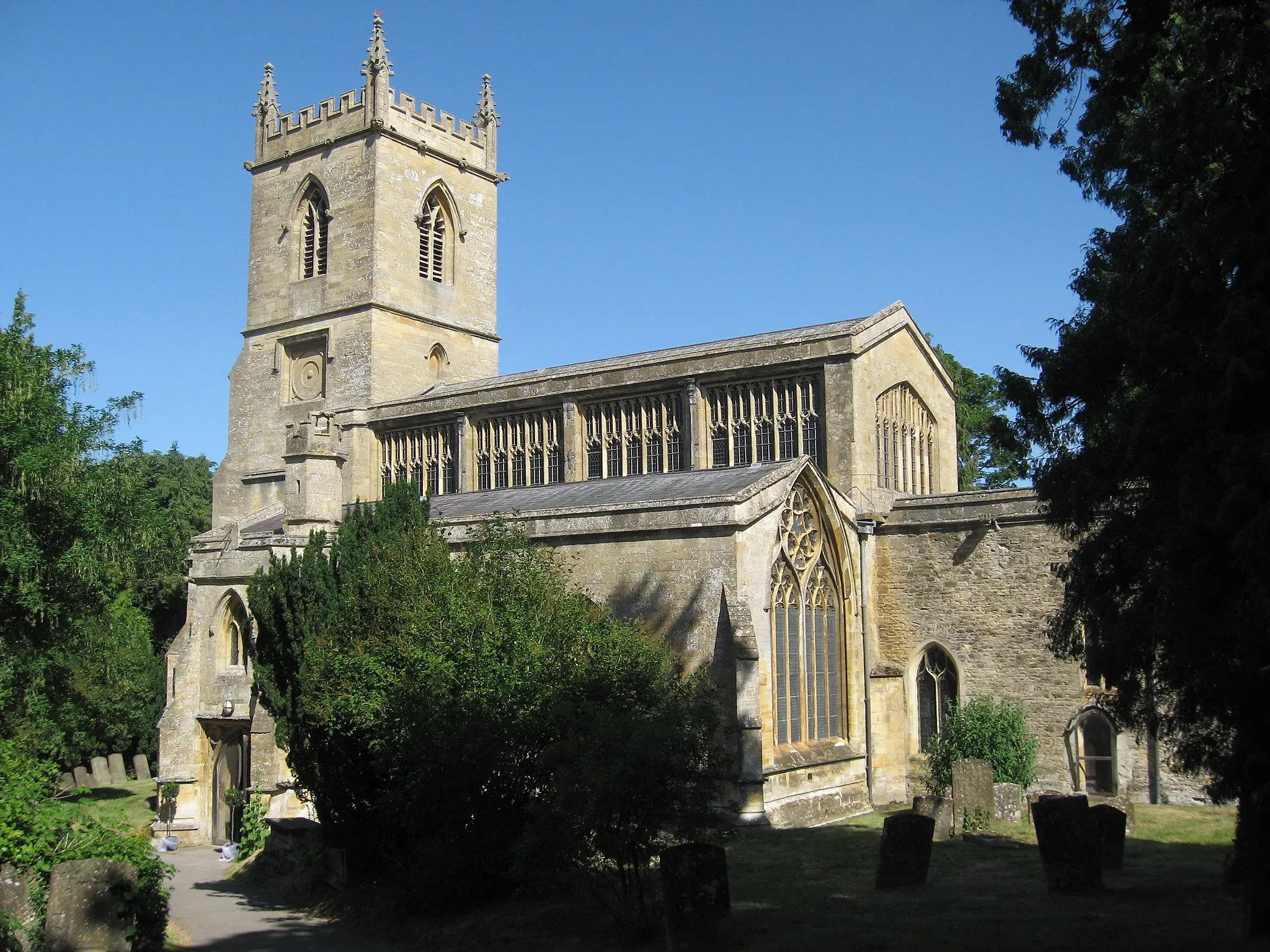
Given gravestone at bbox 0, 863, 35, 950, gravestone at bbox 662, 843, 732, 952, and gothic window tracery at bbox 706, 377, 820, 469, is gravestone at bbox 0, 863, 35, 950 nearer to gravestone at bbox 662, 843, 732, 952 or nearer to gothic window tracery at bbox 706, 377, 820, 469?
gravestone at bbox 662, 843, 732, 952

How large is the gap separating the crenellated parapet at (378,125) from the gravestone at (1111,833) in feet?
95.5

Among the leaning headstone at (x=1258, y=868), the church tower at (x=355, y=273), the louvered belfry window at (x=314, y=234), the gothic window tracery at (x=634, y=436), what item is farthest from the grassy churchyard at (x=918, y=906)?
the louvered belfry window at (x=314, y=234)

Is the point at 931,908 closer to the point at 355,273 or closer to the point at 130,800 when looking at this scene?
the point at 355,273

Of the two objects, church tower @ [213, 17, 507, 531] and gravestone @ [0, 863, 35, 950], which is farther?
church tower @ [213, 17, 507, 531]

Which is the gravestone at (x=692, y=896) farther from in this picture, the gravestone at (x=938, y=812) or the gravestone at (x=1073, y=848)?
the gravestone at (x=938, y=812)

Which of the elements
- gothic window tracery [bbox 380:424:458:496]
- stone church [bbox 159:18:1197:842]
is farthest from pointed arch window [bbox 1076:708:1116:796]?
gothic window tracery [bbox 380:424:458:496]

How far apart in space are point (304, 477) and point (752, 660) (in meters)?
14.1

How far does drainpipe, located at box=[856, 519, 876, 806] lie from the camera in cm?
2419

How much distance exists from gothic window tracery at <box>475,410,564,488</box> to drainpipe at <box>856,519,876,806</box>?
7707 millimetres

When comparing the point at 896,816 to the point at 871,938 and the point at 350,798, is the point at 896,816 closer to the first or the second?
the point at 871,938

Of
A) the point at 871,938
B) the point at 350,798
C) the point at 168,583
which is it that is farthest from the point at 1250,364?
the point at 168,583

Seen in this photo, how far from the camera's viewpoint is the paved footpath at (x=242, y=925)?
16047 millimetres

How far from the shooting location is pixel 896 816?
1490 centimetres

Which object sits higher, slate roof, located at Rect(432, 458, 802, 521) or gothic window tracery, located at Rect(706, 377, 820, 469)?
gothic window tracery, located at Rect(706, 377, 820, 469)
